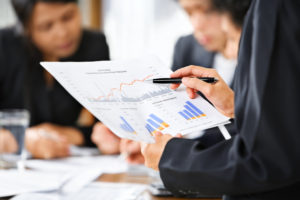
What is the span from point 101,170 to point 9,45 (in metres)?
1.10

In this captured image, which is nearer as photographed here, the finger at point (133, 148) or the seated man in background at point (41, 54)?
the finger at point (133, 148)

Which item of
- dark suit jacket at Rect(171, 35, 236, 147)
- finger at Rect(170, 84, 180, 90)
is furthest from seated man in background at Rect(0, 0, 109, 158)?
finger at Rect(170, 84, 180, 90)

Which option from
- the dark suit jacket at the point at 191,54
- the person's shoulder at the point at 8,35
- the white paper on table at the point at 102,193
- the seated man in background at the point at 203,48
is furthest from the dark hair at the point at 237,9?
the person's shoulder at the point at 8,35

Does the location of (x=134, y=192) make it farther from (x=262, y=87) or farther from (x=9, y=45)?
(x=9, y=45)

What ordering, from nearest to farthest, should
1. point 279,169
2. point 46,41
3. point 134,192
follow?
point 279,169 → point 134,192 → point 46,41

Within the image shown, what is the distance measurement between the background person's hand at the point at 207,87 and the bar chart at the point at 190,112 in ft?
0.07

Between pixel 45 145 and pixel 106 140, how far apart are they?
0.78 feet

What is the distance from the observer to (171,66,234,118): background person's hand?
77 centimetres

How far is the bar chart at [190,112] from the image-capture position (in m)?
0.78

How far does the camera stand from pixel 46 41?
199 cm

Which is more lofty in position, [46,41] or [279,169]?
[46,41]

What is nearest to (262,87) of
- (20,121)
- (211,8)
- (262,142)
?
(262,142)

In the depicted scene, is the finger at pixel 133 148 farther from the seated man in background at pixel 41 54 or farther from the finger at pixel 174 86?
the seated man in background at pixel 41 54

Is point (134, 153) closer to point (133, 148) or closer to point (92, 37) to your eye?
point (133, 148)
